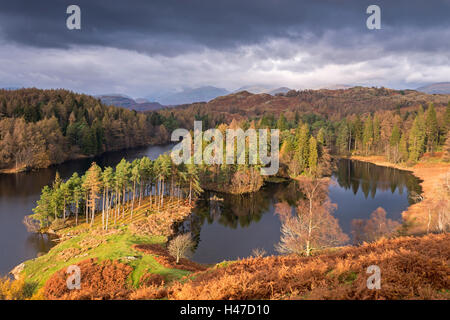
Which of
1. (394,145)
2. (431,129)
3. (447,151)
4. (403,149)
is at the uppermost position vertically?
(431,129)

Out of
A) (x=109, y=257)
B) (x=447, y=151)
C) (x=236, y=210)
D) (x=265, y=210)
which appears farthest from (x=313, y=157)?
(x=109, y=257)

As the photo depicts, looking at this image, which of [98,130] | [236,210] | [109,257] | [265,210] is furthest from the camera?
[98,130]

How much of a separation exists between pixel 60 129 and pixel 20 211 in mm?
55668

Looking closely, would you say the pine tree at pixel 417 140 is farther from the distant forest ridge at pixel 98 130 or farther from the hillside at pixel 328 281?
the hillside at pixel 328 281

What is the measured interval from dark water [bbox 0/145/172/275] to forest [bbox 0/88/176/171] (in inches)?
263

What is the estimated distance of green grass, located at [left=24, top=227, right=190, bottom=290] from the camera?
2070 cm

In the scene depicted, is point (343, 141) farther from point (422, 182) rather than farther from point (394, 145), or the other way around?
point (422, 182)

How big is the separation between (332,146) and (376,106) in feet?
362

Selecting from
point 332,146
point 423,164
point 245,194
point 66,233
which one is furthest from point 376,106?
point 66,233

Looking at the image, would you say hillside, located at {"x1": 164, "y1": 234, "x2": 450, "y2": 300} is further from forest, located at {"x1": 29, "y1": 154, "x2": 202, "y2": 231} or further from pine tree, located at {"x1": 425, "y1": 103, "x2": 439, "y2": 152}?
pine tree, located at {"x1": 425, "y1": 103, "x2": 439, "y2": 152}

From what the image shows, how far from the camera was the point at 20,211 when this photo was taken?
135ft

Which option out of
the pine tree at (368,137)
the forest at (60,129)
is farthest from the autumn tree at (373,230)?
the forest at (60,129)
